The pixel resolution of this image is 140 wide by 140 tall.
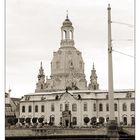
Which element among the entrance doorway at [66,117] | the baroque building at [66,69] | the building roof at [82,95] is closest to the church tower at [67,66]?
the baroque building at [66,69]

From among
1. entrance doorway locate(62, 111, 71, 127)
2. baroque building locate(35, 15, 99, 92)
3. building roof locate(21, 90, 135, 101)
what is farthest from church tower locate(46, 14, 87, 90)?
entrance doorway locate(62, 111, 71, 127)

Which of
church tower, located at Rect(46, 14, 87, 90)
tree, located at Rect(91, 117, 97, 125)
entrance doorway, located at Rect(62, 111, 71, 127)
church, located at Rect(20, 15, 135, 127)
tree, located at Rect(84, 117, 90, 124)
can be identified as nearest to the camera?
tree, located at Rect(91, 117, 97, 125)

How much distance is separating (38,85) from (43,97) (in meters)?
9.90

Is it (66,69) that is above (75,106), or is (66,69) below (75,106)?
above

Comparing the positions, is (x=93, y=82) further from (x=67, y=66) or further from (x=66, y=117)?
(x=66, y=117)

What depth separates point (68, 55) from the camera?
2167 inches

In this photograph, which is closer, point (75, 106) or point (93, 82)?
point (75, 106)

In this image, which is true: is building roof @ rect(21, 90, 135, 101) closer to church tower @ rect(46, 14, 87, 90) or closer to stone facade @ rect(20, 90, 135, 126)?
stone facade @ rect(20, 90, 135, 126)

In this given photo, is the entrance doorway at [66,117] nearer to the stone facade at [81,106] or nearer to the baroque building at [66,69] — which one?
the stone facade at [81,106]

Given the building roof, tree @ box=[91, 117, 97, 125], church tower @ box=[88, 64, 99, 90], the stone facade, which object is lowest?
tree @ box=[91, 117, 97, 125]

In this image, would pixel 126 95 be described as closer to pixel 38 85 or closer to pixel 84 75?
pixel 84 75

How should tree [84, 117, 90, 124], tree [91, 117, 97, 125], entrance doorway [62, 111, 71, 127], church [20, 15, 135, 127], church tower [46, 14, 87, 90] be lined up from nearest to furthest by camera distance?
1. tree [91, 117, 97, 125]
2. tree [84, 117, 90, 124]
3. church [20, 15, 135, 127]
4. entrance doorway [62, 111, 71, 127]
5. church tower [46, 14, 87, 90]

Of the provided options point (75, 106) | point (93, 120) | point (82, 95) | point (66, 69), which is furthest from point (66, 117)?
point (66, 69)
